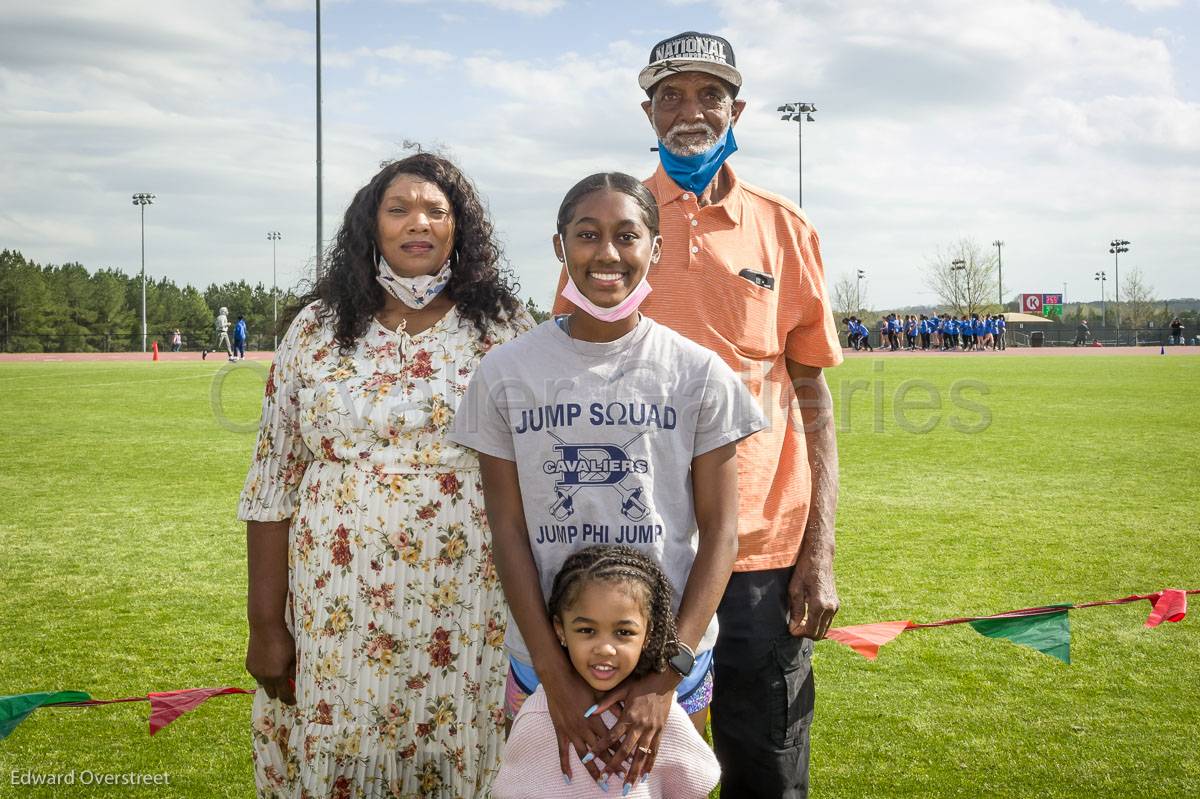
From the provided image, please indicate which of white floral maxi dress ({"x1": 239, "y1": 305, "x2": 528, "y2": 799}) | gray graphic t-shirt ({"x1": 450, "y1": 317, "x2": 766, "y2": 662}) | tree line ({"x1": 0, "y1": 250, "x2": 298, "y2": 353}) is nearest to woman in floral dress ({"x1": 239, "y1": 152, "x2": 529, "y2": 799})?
white floral maxi dress ({"x1": 239, "y1": 305, "x2": 528, "y2": 799})

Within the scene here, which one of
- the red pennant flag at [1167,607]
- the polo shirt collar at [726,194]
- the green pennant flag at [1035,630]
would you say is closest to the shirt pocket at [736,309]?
the polo shirt collar at [726,194]

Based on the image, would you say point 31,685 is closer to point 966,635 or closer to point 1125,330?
point 966,635

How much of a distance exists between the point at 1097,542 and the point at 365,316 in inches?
253

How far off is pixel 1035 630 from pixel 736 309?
2435 millimetres

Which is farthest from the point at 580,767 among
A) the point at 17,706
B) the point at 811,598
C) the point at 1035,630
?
the point at 1035,630

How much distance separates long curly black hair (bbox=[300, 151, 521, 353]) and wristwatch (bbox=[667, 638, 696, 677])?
1095 mm

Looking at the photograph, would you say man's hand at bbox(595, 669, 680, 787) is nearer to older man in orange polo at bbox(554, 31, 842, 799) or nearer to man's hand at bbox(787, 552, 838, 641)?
older man in orange polo at bbox(554, 31, 842, 799)

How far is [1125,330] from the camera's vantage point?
205ft

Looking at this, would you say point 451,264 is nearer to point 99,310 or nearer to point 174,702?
point 174,702

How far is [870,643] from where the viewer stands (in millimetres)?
4133

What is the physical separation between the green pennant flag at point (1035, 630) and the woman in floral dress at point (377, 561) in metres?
2.45

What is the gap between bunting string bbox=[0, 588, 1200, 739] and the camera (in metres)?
3.41

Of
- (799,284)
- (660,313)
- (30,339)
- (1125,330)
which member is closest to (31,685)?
(660,313)

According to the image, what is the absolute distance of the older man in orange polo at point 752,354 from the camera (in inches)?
99.8
